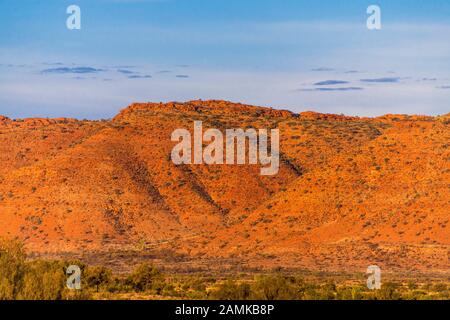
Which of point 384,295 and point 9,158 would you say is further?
point 9,158

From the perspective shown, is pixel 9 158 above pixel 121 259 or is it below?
above

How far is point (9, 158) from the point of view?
355ft

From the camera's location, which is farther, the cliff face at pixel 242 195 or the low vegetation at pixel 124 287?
the cliff face at pixel 242 195

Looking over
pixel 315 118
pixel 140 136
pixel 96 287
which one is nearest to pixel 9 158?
pixel 140 136

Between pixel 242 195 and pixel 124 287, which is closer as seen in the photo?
pixel 124 287

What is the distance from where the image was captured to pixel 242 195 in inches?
3885

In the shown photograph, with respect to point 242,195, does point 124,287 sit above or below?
below

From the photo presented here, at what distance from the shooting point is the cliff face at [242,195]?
262 ft

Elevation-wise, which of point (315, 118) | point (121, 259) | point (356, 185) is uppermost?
point (315, 118)

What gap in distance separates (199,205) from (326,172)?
13.4m

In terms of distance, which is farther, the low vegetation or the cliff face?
the cliff face

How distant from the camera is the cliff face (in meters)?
79.9
